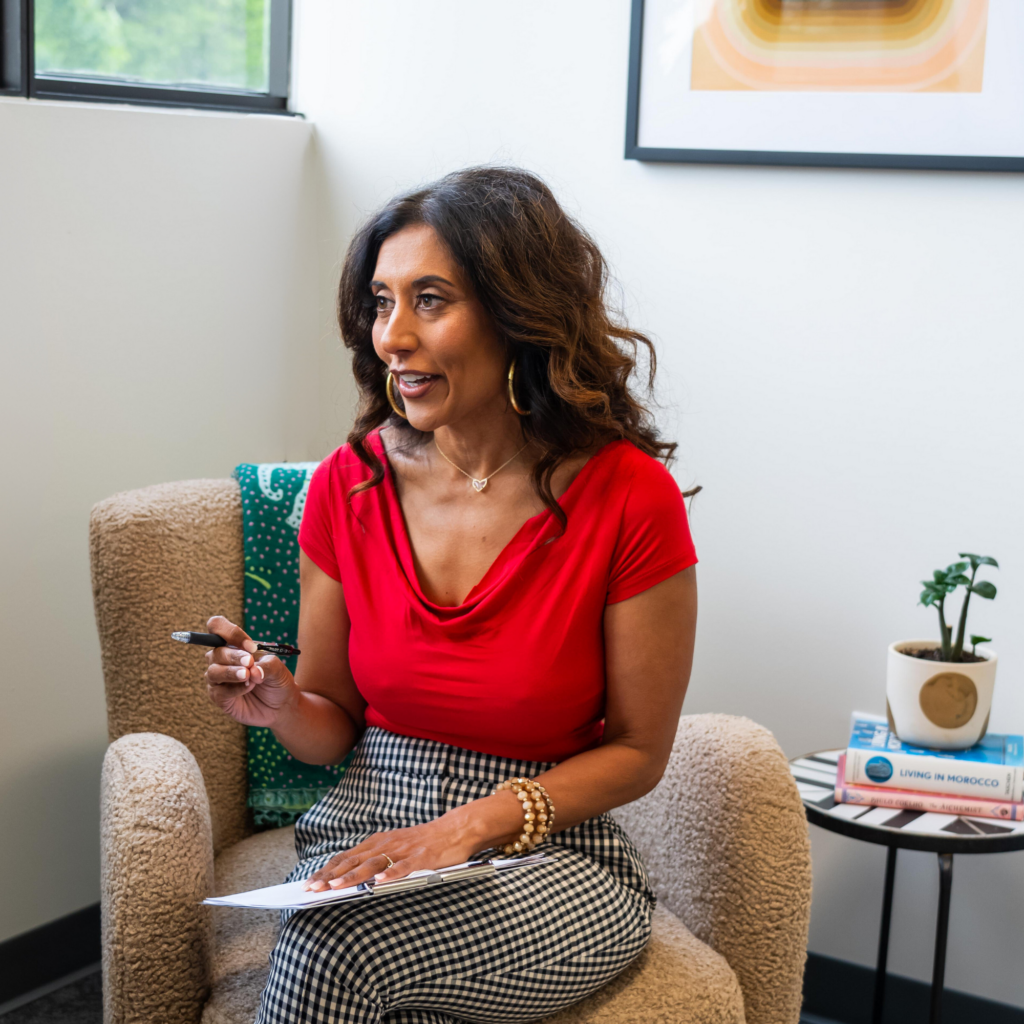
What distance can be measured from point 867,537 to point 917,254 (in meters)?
0.45

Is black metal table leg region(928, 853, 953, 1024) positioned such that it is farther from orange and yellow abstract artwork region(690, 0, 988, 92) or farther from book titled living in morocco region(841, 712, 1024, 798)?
orange and yellow abstract artwork region(690, 0, 988, 92)

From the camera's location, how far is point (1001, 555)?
179 cm

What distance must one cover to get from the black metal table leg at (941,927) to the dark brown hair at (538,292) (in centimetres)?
68

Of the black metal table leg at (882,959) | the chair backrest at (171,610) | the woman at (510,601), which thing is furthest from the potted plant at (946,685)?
the chair backrest at (171,610)

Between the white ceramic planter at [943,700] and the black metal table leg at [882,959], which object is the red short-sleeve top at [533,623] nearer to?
the white ceramic planter at [943,700]

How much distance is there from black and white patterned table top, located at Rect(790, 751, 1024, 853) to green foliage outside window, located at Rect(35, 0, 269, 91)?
5.32 feet

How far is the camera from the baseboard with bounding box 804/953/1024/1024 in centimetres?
190

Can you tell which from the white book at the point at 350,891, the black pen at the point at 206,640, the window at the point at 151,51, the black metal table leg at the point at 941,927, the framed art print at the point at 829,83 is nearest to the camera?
the white book at the point at 350,891

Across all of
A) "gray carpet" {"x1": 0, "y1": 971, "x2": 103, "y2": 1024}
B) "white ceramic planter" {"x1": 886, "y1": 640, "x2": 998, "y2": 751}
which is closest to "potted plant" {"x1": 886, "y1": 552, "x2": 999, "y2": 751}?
"white ceramic planter" {"x1": 886, "y1": 640, "x2": 998, "y2": 751}

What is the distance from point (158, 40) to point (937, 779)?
69.8 inches

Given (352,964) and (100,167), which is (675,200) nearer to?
(100,167)

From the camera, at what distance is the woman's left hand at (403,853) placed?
1.10 metres

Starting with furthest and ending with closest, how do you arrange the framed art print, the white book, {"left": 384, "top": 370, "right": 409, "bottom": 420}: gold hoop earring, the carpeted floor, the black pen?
the carpeted floor < the framed art print < {"left": 384, "top": 370, "right": 409, "bottom": 420}: gold hoop earring < the black pen < the white book

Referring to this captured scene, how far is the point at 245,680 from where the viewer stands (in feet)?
4.09
